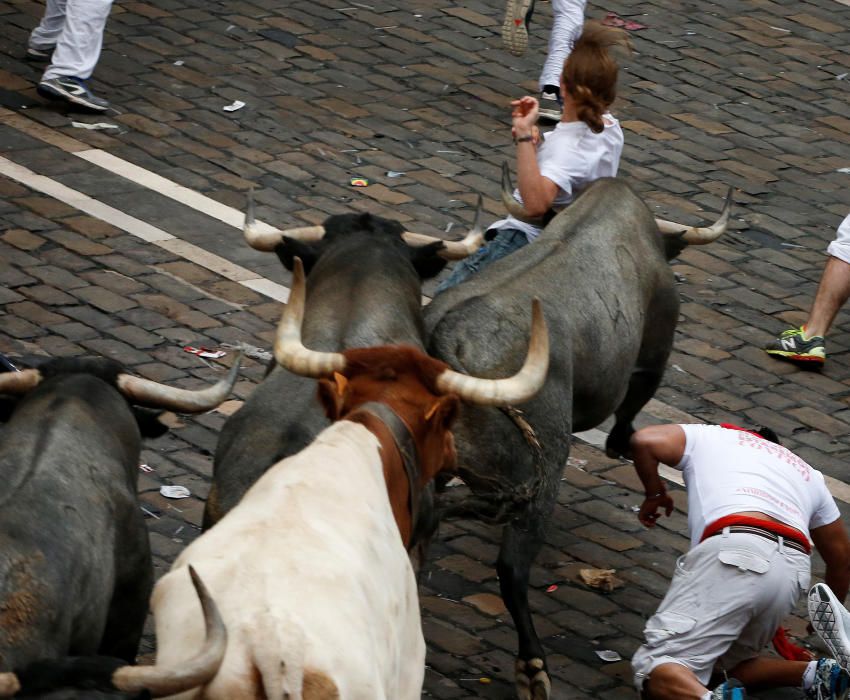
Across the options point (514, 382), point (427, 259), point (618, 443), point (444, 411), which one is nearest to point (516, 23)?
point (618, 443)

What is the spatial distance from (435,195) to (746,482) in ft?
16.9

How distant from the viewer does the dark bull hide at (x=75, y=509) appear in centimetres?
476

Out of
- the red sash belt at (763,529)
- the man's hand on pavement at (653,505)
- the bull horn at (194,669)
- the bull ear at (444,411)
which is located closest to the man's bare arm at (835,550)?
the red sash belt at (763,529)

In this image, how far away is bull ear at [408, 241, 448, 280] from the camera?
7.18 meters

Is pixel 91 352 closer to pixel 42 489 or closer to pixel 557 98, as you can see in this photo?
pixel 42 489

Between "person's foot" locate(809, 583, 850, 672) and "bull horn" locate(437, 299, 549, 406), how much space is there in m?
1.72

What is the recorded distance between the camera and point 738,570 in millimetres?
6434

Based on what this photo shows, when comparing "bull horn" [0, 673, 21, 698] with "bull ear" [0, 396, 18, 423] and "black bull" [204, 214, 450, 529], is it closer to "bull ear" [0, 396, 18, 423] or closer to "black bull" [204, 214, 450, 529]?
"black bull" [204, 214, 450, 529]

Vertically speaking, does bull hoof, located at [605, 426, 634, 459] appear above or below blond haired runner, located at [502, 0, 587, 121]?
below

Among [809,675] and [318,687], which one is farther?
[809,675]

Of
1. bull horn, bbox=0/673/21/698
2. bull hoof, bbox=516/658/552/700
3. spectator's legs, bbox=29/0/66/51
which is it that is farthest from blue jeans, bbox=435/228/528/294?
spectator's legs, bbox=29/0/66/51

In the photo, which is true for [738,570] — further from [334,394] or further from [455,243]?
[334,394]

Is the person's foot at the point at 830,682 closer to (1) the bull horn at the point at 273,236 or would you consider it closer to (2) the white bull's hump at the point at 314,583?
(2) the white bull's hump at the point at 314,583

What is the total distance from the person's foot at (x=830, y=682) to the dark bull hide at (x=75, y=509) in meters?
2.67
